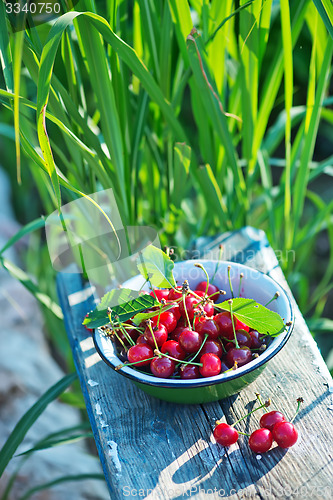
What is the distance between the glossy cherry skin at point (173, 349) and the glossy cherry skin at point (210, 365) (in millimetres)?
34

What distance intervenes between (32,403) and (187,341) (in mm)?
905

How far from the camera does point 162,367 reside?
66 cm

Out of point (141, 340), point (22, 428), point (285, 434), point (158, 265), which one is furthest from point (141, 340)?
point (22, 428)

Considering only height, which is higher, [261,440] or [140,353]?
[140,353]

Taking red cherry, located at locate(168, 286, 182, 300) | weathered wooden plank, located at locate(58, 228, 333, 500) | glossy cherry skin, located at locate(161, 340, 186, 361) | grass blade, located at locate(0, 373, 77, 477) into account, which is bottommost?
grass blade, located at locate(0, 373, 77, 477)

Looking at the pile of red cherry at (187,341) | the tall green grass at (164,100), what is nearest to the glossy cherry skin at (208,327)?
the pile of red cherry at (187,341)

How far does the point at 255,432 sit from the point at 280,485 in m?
0.07

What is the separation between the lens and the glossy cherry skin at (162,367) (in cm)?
66

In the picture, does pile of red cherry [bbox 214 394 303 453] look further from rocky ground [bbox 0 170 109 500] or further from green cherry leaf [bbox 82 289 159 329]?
rocky ground [bbox 0 170 109 500]

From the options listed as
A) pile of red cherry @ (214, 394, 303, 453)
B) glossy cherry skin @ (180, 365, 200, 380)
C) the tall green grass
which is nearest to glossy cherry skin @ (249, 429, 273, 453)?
pile of red cherry @ (214, 394, 303, 453)

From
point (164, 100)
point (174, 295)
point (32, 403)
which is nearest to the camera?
point (174, 295)

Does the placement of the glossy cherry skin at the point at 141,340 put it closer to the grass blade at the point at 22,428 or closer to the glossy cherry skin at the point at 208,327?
the glossy cherry skin at the point at 208,327

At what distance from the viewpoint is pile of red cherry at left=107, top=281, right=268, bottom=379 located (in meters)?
0.66

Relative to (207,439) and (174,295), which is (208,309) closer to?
(174,295)
